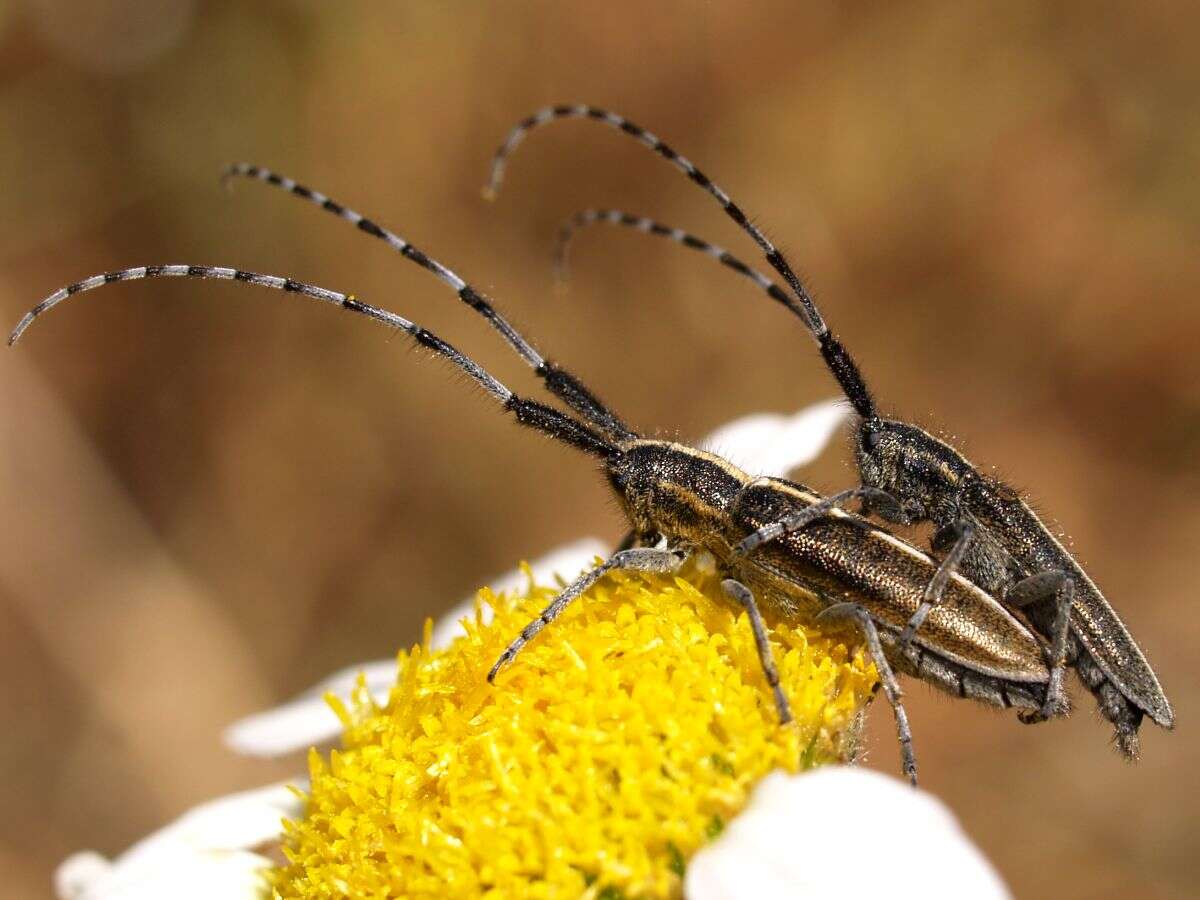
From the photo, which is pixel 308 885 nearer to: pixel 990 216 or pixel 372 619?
pixel 372 619

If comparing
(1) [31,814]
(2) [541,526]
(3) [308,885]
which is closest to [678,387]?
(2) [541,526]

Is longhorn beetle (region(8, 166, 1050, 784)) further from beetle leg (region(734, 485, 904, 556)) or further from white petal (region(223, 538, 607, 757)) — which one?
white petal (region(223, 538, 607, 757))

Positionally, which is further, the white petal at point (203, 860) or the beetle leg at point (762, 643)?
the white petal at point (203, 860)

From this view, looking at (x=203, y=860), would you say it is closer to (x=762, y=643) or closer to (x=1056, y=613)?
(x=762, y=643)

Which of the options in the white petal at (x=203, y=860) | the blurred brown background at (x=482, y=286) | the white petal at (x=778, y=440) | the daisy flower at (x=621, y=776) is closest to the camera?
the daisy flower at (x=621, y=776)

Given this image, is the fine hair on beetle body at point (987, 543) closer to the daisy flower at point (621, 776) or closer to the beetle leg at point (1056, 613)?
the beetle leg at point (1056, 613)

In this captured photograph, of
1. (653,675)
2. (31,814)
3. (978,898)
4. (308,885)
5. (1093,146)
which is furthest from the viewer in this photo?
(1093,146)

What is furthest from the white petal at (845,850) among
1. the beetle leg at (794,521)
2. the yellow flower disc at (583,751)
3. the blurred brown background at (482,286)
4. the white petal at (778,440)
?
the blurred brown background at (482,286)

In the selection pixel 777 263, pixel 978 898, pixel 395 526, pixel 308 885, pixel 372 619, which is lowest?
pixel 978 898
